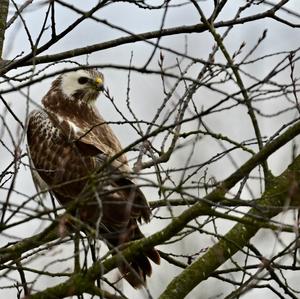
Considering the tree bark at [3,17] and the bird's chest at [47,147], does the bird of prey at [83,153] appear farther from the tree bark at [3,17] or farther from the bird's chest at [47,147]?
the tree bark at [3,17]

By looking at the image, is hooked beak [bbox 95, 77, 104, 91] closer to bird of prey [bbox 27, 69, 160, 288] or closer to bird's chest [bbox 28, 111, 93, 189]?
bird of prey [bbox 27, 69, 160, 288]

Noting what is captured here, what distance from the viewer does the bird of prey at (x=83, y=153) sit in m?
6.62

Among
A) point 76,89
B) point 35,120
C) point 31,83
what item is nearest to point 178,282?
point 31,83

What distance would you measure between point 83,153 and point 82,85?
1.53 m

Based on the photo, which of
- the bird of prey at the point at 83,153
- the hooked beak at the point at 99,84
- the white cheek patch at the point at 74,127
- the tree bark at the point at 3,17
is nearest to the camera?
the bird of prey at the point at 83,153

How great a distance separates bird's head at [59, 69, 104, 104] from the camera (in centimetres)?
889

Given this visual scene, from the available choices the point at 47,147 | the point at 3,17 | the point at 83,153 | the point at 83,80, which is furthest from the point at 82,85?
the point at 3,17

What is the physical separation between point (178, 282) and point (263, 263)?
3.74 feet

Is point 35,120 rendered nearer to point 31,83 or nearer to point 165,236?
point 165,236

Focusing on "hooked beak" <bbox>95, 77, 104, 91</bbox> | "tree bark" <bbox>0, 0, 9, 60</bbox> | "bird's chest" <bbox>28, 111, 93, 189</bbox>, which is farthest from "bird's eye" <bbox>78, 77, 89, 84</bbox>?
"tree bark" <bbox>0, 0, 9, 60</bbox>


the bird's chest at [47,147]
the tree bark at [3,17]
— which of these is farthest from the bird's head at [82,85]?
the tree bark at [3,17]

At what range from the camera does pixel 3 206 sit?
16.0 feet

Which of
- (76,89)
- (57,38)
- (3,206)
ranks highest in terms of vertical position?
(76,89)

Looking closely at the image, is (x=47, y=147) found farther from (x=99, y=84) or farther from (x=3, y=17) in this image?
(x=3, y=17)
